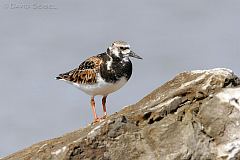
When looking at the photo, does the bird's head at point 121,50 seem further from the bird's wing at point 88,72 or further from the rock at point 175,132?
the rock at point 175,132

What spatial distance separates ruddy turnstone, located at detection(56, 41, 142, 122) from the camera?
852 cm

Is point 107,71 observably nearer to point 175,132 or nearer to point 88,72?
point 88,72

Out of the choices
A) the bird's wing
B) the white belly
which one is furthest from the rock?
the bird's wing

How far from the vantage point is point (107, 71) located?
8.58 metres

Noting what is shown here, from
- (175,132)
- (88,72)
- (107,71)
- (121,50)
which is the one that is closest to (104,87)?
(107,71)

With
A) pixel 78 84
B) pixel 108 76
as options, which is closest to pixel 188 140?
pixel 108 76

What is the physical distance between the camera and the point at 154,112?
6.55 meters

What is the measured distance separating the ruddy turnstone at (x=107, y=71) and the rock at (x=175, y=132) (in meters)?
1.90

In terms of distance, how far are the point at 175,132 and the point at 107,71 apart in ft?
8.18

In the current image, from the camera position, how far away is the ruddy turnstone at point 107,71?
852cm

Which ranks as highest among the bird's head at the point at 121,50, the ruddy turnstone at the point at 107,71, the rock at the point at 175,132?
the bird's head at the point at 121,50

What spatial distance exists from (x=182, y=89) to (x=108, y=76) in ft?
6.57

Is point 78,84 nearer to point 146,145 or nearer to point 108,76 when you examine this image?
point 108,76

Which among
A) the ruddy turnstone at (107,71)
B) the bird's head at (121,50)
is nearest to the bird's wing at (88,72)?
the ruddy turnstone at (107,71)
